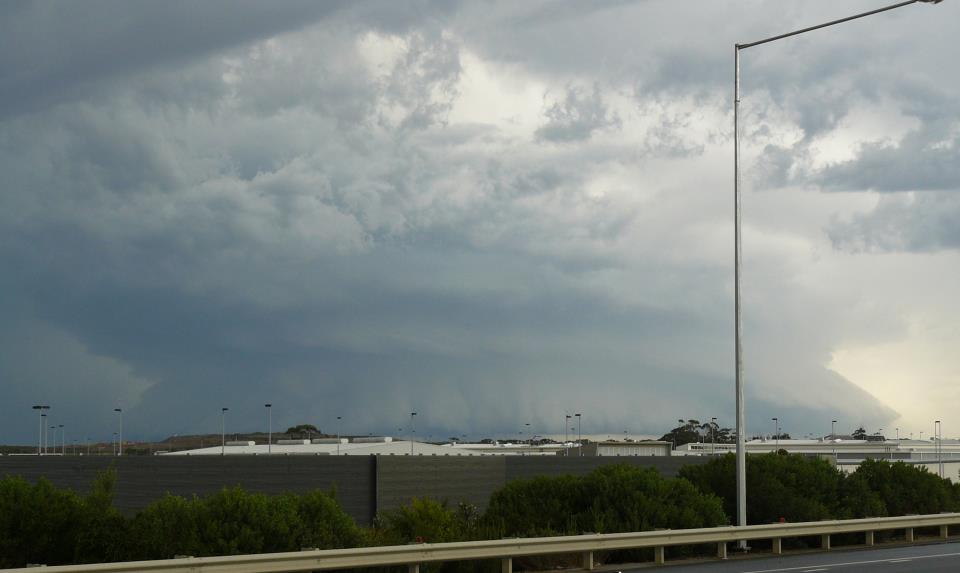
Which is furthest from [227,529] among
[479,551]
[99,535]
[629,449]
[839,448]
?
[839,448]

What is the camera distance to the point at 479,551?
65.0 ft

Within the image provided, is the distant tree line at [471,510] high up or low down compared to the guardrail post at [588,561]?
up

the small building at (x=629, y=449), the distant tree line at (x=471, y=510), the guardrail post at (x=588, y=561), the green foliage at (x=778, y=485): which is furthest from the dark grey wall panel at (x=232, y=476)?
the small building at (x=629, y=449)

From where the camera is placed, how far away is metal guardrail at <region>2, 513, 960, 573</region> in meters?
16.1

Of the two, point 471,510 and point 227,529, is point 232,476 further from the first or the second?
point 227,529

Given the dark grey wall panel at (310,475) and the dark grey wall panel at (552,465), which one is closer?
the dark grey wall panel at (310,475)

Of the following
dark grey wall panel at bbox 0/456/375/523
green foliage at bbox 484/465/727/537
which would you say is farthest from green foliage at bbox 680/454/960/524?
dark grey wall panel at bbox 0/456/375/523

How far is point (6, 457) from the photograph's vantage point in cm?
8212

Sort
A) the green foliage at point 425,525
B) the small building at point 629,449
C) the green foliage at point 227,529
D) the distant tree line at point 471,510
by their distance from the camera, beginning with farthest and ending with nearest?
the small building at point 629,449 → the green foliage at point 425,525 → the distant tree line at point 471,510 → the green foliage at point 227,529

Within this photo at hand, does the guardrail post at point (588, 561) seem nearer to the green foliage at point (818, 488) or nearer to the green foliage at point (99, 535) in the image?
the green foliage at point (99, 535)

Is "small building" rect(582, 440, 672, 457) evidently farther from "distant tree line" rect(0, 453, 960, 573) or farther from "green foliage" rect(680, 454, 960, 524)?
"green foliage" rect(680, 454, 960, 524)

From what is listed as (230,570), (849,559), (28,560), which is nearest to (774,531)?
(849,559)

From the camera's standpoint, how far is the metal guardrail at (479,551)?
16109 mm

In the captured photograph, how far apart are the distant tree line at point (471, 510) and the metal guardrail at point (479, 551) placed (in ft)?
3.52
